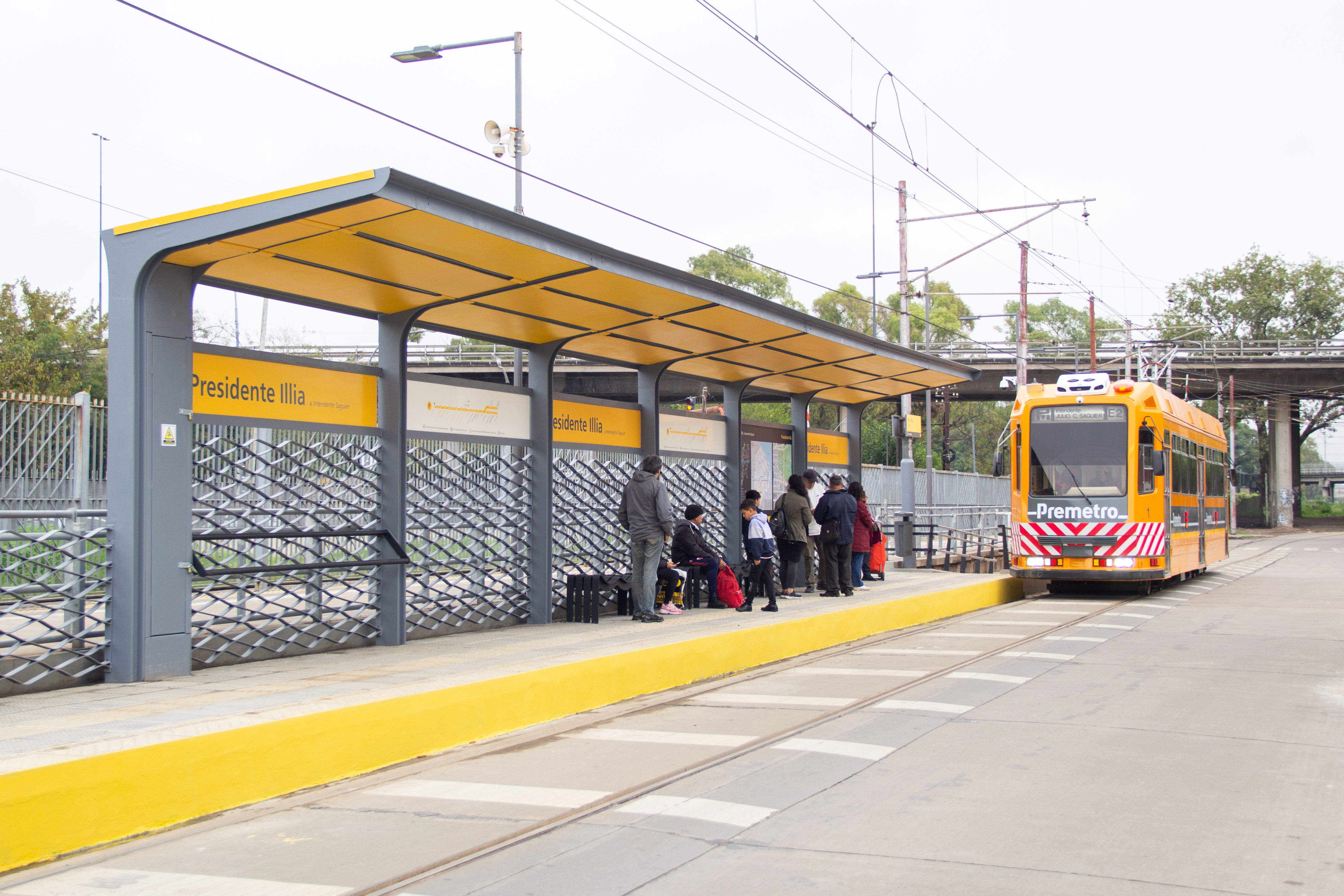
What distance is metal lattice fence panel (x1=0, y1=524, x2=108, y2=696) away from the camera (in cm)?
723

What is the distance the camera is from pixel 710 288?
1105cm

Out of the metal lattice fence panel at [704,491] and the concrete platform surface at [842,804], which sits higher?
the metal lattice fence panel at [704,491]

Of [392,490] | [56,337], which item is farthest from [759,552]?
[56,337]

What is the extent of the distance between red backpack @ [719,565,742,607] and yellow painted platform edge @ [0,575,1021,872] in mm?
3462

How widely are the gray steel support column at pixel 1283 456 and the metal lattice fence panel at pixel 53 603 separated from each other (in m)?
64.5

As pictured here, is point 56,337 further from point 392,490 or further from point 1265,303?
point 1265,303

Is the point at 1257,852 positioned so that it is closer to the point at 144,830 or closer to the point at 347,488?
the point at 144,830

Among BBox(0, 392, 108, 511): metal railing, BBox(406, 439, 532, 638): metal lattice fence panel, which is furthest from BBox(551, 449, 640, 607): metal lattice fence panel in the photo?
BBox(0, 392, 108, 511): metal railing

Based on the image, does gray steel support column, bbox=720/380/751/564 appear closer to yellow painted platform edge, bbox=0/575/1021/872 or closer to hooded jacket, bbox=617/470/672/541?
hooded jacket, bbox=617/470/672/541

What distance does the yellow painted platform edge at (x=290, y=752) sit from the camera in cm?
496

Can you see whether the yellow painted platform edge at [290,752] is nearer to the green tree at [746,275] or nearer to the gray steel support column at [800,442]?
the gray steel support column at [800,442]

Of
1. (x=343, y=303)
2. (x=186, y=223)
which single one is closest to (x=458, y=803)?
(x=186, y=223)

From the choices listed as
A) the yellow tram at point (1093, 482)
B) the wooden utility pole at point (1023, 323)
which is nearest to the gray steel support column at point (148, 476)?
the yellow tram at point (1093, 482)

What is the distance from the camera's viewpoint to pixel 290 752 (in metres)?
6.16
